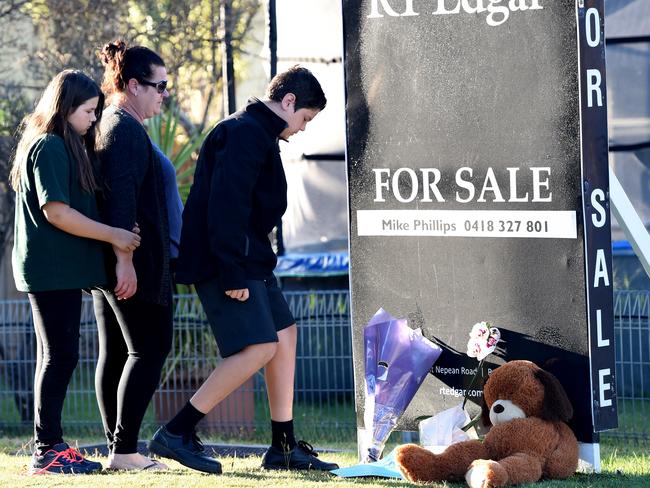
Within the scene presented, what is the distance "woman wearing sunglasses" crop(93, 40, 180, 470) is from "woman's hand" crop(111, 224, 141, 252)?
0.04m

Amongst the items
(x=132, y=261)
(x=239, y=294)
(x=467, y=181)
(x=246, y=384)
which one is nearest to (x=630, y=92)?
(x=246, y=384)

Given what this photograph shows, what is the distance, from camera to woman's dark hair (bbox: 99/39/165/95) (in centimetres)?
525

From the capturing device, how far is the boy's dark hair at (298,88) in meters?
5.08

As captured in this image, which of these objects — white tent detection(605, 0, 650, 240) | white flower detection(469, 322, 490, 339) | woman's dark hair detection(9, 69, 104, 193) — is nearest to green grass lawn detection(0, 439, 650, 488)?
white flower detection(469, 322, 490, 339)

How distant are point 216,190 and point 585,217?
4.84ft

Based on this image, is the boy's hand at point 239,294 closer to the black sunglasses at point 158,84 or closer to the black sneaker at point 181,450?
the black sneaker at point 181,450

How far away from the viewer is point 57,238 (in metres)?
5.00

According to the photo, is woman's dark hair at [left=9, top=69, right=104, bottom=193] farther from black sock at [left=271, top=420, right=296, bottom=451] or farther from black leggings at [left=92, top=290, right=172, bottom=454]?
black sock at [left=271, top=420, right=296, bottom=451]

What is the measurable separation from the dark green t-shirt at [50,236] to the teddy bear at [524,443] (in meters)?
1.52

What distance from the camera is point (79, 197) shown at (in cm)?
505

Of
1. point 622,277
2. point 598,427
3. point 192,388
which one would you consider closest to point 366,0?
point 598,427

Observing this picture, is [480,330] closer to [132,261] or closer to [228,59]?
[132,261]

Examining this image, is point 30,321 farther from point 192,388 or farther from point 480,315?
point 480,315

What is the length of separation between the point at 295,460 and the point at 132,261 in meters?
1.10
